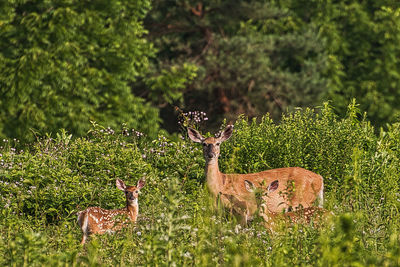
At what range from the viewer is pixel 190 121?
1142 cm

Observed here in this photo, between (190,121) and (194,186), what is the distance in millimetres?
2456

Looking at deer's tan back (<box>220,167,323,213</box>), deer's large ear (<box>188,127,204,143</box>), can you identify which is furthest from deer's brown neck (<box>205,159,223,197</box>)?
deer's large ear (<box>188,127,204,143</box>)

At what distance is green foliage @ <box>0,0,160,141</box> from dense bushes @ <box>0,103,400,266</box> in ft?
23.6

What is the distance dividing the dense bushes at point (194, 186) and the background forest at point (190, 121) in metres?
0.03

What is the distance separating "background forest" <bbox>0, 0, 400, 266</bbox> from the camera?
5504mm

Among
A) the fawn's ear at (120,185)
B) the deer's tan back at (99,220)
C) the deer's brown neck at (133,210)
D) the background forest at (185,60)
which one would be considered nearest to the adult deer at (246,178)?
the deer's brown neck at (133,210)

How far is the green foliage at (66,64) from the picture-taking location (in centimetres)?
1739

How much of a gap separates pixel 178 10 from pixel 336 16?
5.76 m

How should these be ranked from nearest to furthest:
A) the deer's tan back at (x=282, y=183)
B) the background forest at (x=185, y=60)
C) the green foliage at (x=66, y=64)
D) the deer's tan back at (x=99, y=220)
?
the deer's tan back at (x=99, y=220), the deer's tan back at (x=282, y=183), the green foliage at (x=66, y=64), the background forest at (x=185, y=60)

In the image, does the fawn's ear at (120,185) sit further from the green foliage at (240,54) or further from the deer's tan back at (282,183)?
the green foliage at (240,54)

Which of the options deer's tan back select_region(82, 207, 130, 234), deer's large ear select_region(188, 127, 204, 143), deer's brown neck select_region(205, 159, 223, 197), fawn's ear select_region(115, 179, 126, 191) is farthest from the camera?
deer's large ear select_region(188, 127, 204, 143)

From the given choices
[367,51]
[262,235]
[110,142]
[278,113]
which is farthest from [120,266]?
[367,51]

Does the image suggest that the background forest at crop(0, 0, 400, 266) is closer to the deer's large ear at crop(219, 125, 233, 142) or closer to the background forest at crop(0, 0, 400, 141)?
the background forest at crop(0, 0, 400, 141)

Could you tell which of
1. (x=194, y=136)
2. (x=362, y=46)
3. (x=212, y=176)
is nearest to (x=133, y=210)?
(x=212, y=176)
